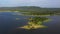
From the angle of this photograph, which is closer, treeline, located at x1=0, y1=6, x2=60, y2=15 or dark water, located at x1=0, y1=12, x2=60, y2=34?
dark water, located at x1=0, y1=12, x2=60, y2=34

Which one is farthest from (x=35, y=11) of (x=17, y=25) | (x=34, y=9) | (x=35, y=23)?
(x=17, y=25)

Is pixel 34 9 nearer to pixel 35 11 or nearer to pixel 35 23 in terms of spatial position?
pixel 35 11

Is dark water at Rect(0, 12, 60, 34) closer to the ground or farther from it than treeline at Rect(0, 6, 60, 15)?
closer to the ground

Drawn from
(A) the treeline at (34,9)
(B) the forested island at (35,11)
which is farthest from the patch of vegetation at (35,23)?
(A) the treeline at (34,9)

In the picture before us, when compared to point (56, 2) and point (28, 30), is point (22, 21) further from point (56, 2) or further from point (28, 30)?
point (56, 2)

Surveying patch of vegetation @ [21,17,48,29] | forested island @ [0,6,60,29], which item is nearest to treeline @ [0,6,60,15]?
→ forested island @ [0,6,60,29]

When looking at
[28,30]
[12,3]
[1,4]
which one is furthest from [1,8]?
[28,30]

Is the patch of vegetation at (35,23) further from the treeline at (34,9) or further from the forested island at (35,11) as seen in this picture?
the treeline at (34,9)

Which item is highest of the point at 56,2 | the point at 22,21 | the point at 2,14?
the point at 56,2

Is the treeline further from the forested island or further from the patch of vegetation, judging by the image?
the patch of vegetation
